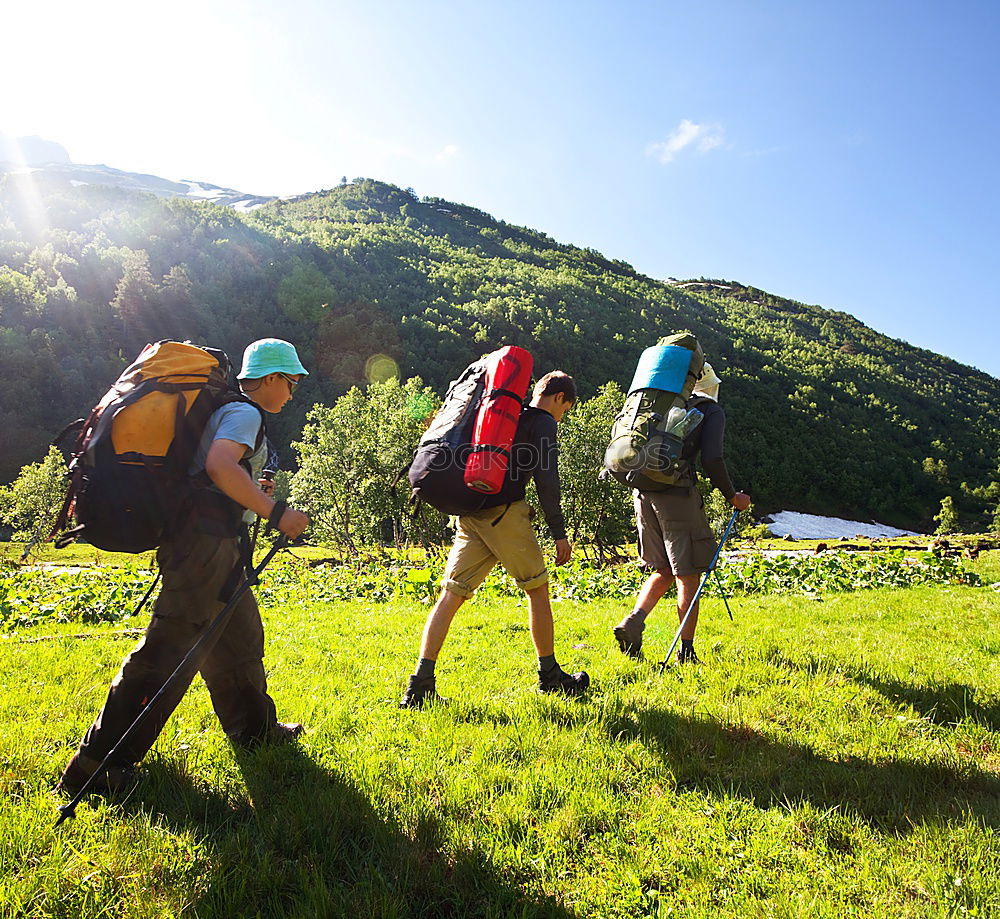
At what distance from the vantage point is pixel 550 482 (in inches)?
175

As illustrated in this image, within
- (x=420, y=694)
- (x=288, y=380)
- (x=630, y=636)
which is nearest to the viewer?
(x=288, y=380)

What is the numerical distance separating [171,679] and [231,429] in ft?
4.53

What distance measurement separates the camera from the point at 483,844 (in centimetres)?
263

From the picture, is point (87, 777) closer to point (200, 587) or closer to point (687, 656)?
point (200, 587)

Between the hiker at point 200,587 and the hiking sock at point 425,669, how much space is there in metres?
1.28

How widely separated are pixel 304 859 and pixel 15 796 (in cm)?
177

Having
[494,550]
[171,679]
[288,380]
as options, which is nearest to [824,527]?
[494,550]

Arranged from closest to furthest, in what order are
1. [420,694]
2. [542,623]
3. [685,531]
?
[420,694]
[542,623]
[685,531]

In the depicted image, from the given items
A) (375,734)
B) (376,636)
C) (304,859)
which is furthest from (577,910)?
(376,636)

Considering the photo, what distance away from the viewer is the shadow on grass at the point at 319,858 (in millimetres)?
2264

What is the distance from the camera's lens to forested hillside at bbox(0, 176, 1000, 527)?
104 metres

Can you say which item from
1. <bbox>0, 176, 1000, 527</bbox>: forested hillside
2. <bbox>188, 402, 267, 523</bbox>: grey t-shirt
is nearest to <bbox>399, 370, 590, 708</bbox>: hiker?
<bbox>188, 402, 267, 523</bbox>: grey t-shirt

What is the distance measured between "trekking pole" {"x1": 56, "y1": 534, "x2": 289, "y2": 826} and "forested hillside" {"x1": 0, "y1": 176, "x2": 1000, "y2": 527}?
108 metres

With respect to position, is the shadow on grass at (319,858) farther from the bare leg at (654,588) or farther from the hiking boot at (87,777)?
the bare leg at (654,588)
